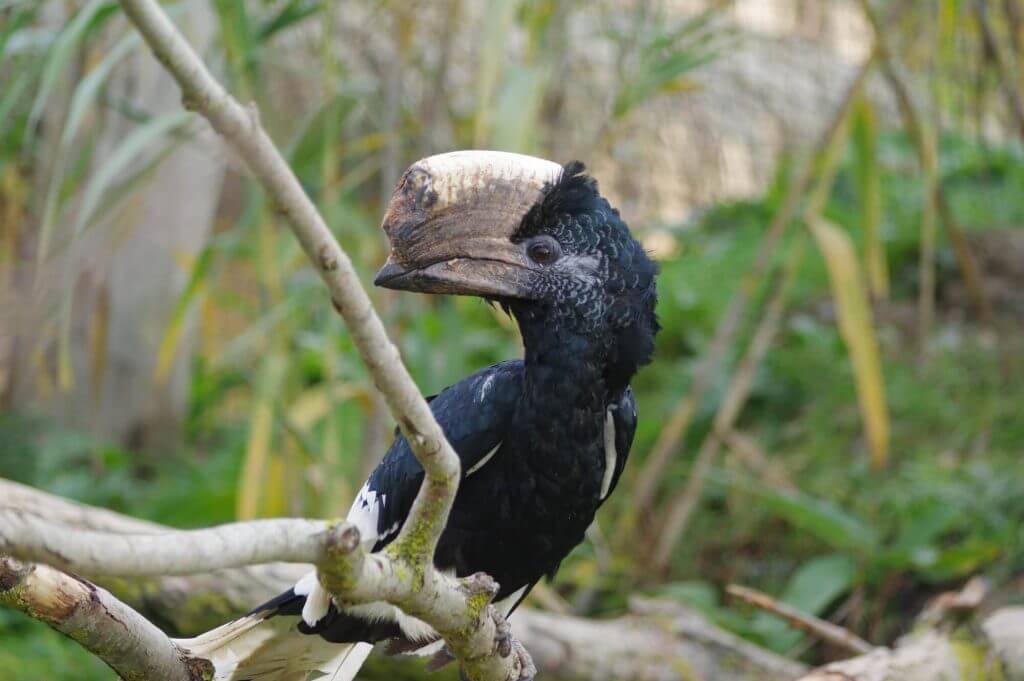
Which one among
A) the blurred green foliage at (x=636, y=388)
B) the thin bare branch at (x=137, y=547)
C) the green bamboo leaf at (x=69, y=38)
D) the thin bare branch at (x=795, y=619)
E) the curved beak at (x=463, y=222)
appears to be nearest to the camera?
the thin bare branch at (x=137, y=547)

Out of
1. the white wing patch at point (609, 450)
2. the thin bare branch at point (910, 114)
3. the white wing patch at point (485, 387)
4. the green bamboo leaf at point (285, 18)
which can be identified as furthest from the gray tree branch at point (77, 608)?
the thin bare branch at point (910, 114)

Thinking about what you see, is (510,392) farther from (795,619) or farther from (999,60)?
(999,60)

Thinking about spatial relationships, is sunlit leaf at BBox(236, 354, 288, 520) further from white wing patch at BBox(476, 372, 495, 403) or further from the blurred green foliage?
white wing patch at BBox(476, 372, 495, 403)

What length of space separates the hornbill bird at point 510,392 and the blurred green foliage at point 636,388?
856mm

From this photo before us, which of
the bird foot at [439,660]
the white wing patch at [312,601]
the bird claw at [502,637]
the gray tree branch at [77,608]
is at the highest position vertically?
the gray tree branch at [77,608]

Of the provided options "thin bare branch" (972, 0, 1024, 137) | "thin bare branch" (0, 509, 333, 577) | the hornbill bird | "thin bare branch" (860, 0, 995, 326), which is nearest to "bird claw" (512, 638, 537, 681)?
the hornbill bird

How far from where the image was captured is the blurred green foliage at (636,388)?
2.85 m

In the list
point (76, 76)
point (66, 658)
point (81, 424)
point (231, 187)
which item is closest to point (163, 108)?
point (76, 76)

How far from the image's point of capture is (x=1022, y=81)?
3.71 metres

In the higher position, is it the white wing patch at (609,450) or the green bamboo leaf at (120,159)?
the green bamboo leaf at (120,159)

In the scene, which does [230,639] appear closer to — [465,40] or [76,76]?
[76,76]

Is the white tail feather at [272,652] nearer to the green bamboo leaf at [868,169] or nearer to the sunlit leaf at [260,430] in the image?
the sunlit leaf at [260,430]

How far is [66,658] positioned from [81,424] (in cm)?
183

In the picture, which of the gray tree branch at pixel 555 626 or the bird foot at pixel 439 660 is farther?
the gray tree branch at pixel 555 626
